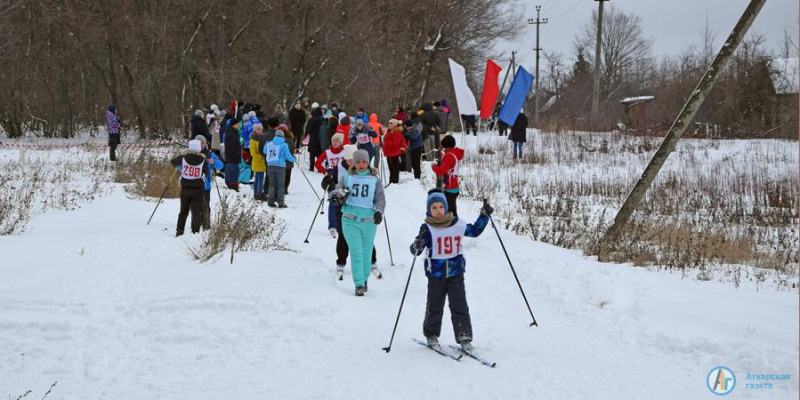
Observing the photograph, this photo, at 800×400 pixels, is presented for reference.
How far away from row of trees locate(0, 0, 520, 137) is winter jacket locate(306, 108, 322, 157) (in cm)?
729

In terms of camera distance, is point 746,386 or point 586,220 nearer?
point 746,386

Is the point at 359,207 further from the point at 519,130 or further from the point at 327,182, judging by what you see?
the point at 519,130

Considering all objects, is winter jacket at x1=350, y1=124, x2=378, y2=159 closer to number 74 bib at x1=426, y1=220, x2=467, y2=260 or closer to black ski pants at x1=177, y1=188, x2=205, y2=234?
black ski pants at x1=177, y1=188, x2=205, y2=234

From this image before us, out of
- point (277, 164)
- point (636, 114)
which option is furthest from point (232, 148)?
point (636, 114)

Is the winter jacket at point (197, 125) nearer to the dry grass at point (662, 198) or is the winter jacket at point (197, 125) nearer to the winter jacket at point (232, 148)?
the winter jacket at point (232, 148)

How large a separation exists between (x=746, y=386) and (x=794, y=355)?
633 mm

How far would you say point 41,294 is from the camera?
6.81 m

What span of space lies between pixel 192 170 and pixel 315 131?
9.19 metres

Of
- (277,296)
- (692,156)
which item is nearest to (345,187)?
(277,296)

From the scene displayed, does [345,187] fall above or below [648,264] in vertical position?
above

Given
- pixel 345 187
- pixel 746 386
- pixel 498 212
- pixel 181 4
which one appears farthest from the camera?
pixel 181 4

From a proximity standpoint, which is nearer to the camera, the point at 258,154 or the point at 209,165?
the point at 209,165

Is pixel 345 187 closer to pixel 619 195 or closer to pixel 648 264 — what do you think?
pixel 648 264

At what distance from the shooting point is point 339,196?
7.79 m
